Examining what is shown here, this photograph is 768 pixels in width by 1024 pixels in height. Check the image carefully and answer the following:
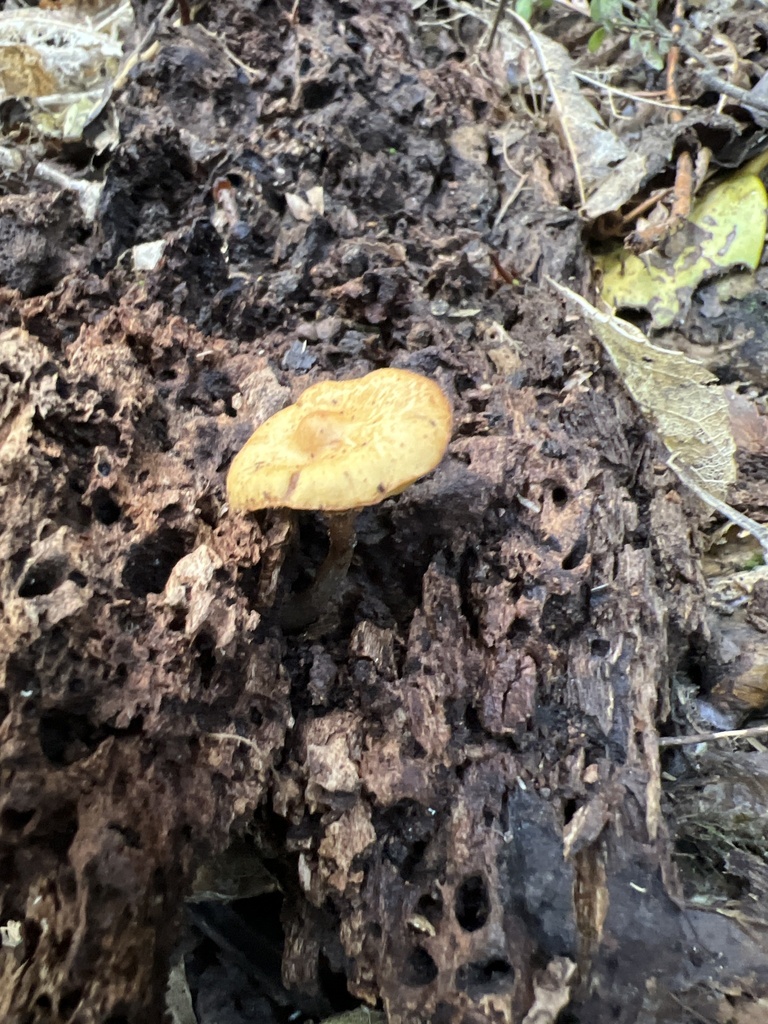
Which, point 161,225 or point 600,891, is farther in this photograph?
point 161,225

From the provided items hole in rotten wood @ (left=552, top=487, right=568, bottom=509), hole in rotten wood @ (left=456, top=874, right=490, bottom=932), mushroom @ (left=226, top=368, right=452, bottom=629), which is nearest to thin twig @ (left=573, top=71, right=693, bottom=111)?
hole in rotten wood @ (left=552, top=487, right=568, bottom=509)

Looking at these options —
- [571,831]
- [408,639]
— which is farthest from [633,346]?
[571,831]

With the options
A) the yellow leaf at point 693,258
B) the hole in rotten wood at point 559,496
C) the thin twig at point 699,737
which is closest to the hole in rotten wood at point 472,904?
the thin twig at point 699,737

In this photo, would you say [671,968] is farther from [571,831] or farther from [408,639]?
[408,639]

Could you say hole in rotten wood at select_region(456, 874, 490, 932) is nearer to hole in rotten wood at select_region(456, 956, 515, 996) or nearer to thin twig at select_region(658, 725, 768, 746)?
hole in rotten wood at select_region(456, 956, 515, 996)

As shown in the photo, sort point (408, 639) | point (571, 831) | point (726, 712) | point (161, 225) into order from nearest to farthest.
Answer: point (571, 831), point (408, 639), point (726, 712), point (161, 225)

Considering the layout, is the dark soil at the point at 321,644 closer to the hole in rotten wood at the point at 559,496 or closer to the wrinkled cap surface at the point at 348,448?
the hole in rotten wood at the point at 559,496
